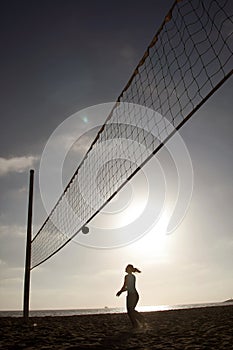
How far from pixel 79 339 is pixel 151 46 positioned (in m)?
5.22

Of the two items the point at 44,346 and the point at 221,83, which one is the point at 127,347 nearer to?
the point at 44,346

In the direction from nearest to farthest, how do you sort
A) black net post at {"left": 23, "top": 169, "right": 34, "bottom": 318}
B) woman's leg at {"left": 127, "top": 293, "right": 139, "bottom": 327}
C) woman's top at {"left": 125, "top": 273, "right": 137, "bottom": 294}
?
woman's leg at {"left": 127, "top": 293, "right": 139, "bottom": 327} → woman's top at {"left": 125, "top": 273, "right": 137, "bottom": 294} → black net post at {"left": 23, "top": 169, "right": 34, "bottom": 318}

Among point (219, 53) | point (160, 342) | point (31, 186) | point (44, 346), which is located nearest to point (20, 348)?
point (44, 346)

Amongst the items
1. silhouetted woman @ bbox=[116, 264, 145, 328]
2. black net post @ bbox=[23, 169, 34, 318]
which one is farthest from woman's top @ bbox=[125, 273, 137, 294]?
black net post @ bbox=[23, 169, 34, 318]

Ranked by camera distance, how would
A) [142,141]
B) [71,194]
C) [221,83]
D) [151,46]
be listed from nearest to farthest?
[221,83] → [151,46] → [142,141] → [71,194]

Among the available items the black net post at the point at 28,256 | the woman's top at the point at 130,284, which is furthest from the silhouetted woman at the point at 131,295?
the black net post at the point at 28,256

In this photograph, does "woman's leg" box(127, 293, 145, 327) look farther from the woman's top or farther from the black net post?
the black net post

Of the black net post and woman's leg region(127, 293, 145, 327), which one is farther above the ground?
the black net post

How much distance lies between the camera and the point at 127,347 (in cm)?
553

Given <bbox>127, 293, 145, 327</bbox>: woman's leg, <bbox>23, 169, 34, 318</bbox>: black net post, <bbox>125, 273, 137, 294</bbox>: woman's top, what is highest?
<bbox>23, 169, 34, 318</bbox>: black net post

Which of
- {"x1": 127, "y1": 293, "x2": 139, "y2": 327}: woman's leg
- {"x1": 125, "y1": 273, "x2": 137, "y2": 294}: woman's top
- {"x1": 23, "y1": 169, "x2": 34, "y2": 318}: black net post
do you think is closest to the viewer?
{"x1": 127, "y1": 293, "x2": 139, "y2": 327}: woman's leg

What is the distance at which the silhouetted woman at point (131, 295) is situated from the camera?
8617mm

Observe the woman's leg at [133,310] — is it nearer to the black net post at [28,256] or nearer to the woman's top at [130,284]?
the woman's top at [130,284]

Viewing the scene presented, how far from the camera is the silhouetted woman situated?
8617 mm
